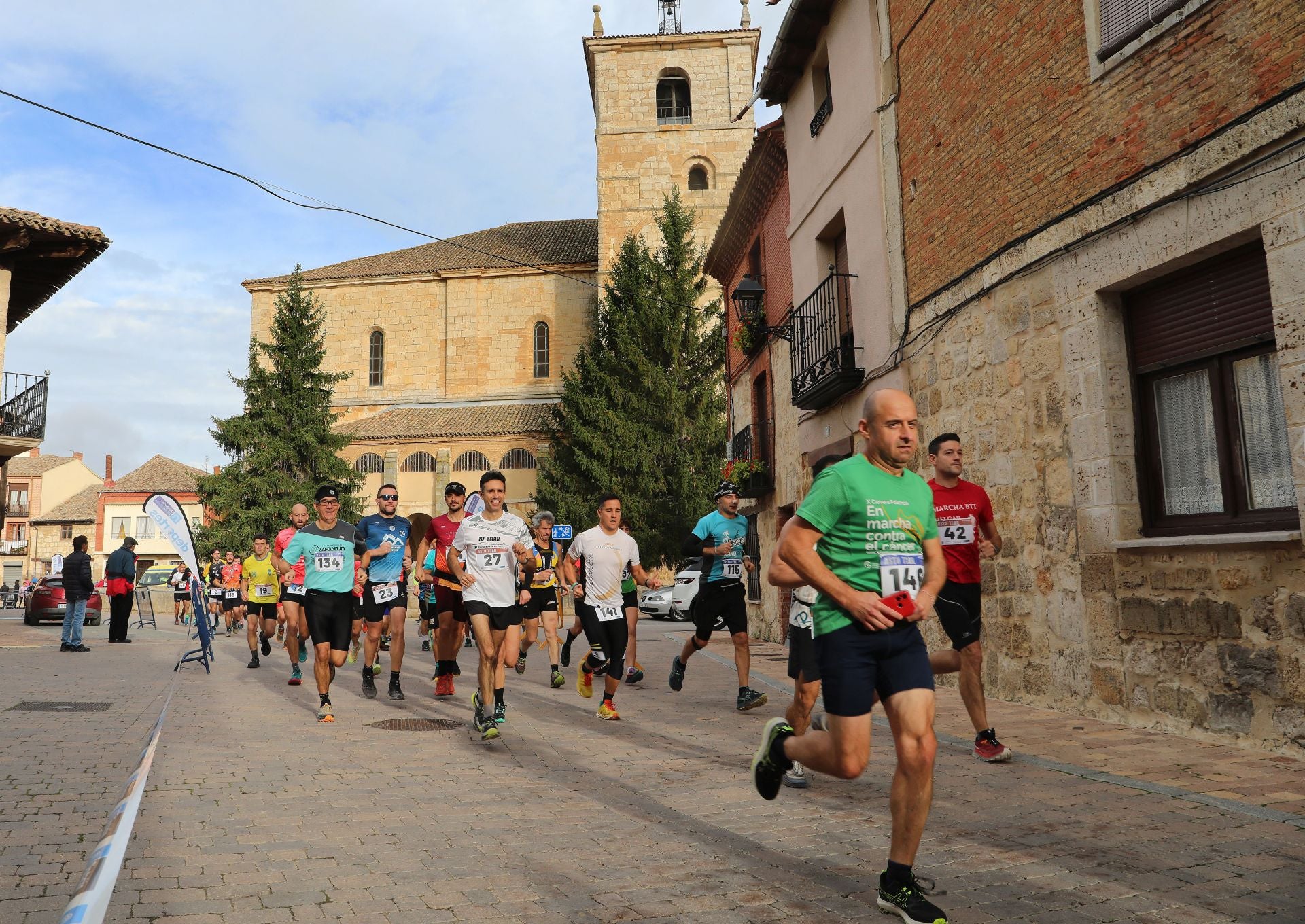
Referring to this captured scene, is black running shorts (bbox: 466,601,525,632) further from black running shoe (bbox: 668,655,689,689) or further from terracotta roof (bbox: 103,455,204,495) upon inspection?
terracotta roof (bbox: 103,455,204,495)

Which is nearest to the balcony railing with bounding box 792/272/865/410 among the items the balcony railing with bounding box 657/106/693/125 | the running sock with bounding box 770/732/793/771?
the running sock with bounding box 770/732/793/771

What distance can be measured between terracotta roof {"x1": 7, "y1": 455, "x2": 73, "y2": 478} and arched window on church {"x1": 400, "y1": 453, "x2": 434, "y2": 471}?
49567 millimetres

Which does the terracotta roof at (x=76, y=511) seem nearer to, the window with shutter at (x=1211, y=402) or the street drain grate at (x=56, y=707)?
the street drain grate at (x=56, y=707)

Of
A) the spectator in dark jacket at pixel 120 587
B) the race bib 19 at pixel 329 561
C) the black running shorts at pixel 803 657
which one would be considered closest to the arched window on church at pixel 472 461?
the spectator in dark jacket at pixel 120 587

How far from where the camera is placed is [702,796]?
210 inches

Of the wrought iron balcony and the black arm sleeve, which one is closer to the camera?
the black arm sleeve

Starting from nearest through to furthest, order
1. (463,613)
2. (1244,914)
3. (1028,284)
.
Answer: (1244,914), (1028,284), (463,613)

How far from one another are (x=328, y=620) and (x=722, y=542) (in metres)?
3.41

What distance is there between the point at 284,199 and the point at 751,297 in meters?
6.94

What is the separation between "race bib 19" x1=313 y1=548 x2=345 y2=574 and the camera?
8656 mm

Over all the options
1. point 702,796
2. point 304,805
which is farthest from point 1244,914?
point 304,805

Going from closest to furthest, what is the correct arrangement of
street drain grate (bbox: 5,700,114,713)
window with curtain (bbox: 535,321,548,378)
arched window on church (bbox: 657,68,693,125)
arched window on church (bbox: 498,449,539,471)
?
1. street drain grate (bbox: 5,700,114,713)
2. arched window on church (bbox: 498,449,539,471)
3. arched window on church (bbox: 657,68,693,125)
4. window with curtain (bbox: 535,321,548,378)

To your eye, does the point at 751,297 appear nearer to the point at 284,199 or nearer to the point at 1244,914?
the point at 284,199

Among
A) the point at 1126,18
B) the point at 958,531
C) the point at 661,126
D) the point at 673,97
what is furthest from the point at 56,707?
the point at 673,97
